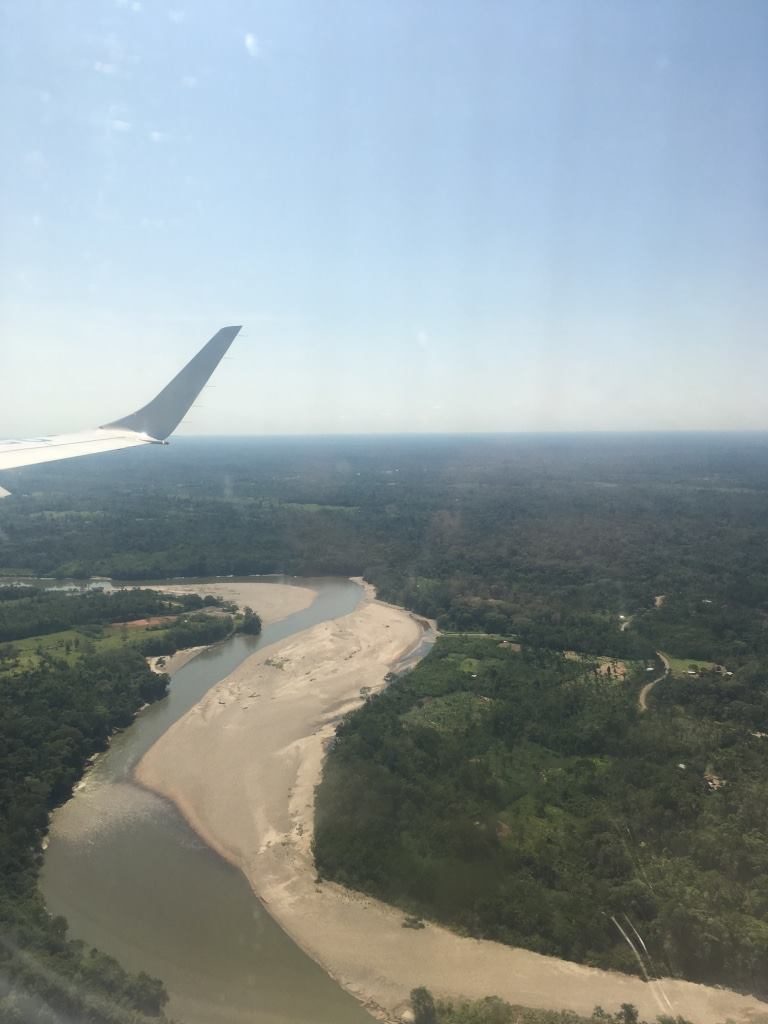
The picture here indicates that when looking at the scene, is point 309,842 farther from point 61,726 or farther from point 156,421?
point 156,421

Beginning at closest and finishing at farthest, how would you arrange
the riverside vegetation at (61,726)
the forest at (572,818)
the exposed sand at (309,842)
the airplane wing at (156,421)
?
the airplane wing at (156,421), the riverside vegetation at (61,726), the exposed sand at (309,842), the forest at (572,818)

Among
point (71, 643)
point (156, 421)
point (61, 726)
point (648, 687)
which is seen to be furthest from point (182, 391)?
point (71, 643)

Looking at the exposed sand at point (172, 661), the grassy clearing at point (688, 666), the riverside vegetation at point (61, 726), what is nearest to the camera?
the riverside vegetation at point (61, 726)

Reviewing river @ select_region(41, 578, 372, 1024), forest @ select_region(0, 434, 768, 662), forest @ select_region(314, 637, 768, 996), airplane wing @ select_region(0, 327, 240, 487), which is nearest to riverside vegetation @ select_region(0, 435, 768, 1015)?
forest @ select_region(314, 637, 768, 996)

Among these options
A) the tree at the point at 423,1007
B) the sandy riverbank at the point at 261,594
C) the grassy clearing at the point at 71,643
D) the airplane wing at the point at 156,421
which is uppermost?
the airplane wing at the point at 156,421

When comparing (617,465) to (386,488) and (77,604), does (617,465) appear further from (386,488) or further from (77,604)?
(77,604)

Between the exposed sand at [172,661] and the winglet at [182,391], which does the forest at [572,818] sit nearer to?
the exposed sand at [172,661]

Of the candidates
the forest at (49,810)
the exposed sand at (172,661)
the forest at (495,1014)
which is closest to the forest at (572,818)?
the forest at (495,1014)
